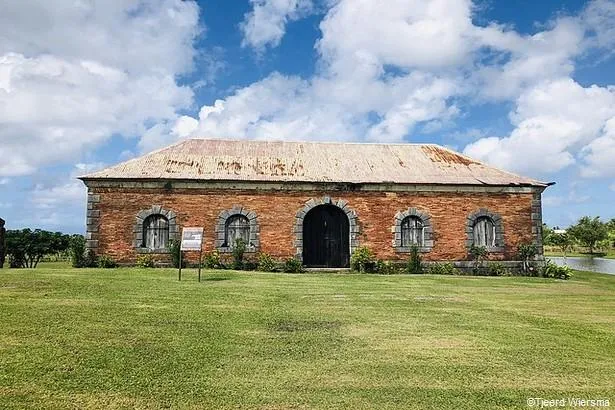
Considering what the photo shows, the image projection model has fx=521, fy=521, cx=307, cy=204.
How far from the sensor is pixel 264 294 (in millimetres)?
11883

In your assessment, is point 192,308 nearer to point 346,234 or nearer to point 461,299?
point 461,299

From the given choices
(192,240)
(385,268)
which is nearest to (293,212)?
(385,268)

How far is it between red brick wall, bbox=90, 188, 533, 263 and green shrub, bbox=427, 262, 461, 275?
434 millimetres

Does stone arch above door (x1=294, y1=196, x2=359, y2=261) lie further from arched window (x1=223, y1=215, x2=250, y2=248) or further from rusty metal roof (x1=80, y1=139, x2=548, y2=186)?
arched window (x1=223, y1=215, x2=250, y2=248)

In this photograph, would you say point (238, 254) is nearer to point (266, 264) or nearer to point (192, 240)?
point (266, 264)

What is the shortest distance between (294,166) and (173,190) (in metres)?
4.85

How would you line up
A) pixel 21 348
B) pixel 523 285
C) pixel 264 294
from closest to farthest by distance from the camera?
pixel 21 348, pixel 264 294, pixel 523 285

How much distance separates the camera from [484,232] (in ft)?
68.1

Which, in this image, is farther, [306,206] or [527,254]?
[527,254]

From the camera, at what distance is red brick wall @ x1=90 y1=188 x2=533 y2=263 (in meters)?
19.3

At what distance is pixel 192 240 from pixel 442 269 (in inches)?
399

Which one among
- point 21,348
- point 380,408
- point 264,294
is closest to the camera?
point 380,408

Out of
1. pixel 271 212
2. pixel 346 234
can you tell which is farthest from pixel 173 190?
pixel 346 234

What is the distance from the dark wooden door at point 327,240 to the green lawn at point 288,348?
8.25m
